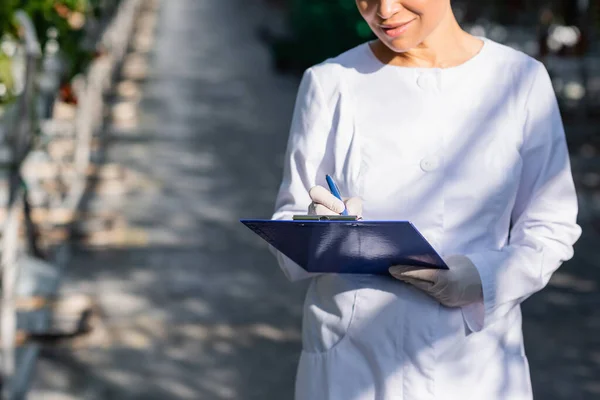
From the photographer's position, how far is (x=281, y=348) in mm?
4848

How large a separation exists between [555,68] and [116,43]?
4311mm

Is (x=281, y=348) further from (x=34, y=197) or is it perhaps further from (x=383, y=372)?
(x=383, y=372)

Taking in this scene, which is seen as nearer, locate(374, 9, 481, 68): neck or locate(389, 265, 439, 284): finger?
locate(389, 265, 439, 284): finger

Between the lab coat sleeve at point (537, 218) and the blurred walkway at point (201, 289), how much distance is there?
103 inches

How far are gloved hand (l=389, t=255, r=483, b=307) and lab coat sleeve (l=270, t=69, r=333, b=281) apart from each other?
220 millimetres

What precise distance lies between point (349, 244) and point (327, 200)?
0.27 ft

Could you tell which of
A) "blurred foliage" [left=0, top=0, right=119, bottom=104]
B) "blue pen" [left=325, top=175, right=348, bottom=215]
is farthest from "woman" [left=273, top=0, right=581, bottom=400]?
"blurred foliage" [left=0, top=0, right=119, bottom=104]

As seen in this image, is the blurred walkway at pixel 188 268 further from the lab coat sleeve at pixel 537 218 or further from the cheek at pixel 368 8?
the cheek at pixel 368 8

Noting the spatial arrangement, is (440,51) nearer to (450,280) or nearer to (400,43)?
(400,43)

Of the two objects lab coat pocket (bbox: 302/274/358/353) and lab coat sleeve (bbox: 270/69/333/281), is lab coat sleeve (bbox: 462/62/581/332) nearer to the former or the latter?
Result: lab coat pocket (bbox: 302/274/358/353)

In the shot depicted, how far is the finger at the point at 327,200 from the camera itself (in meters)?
1.69

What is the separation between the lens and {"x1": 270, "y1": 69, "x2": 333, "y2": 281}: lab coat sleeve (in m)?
1.87

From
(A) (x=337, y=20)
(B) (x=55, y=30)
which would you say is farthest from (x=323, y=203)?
(A) (x=337, y=20)

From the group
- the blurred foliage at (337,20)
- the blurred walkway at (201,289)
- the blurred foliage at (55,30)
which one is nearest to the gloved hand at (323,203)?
the blurred walkway at (201,289)
